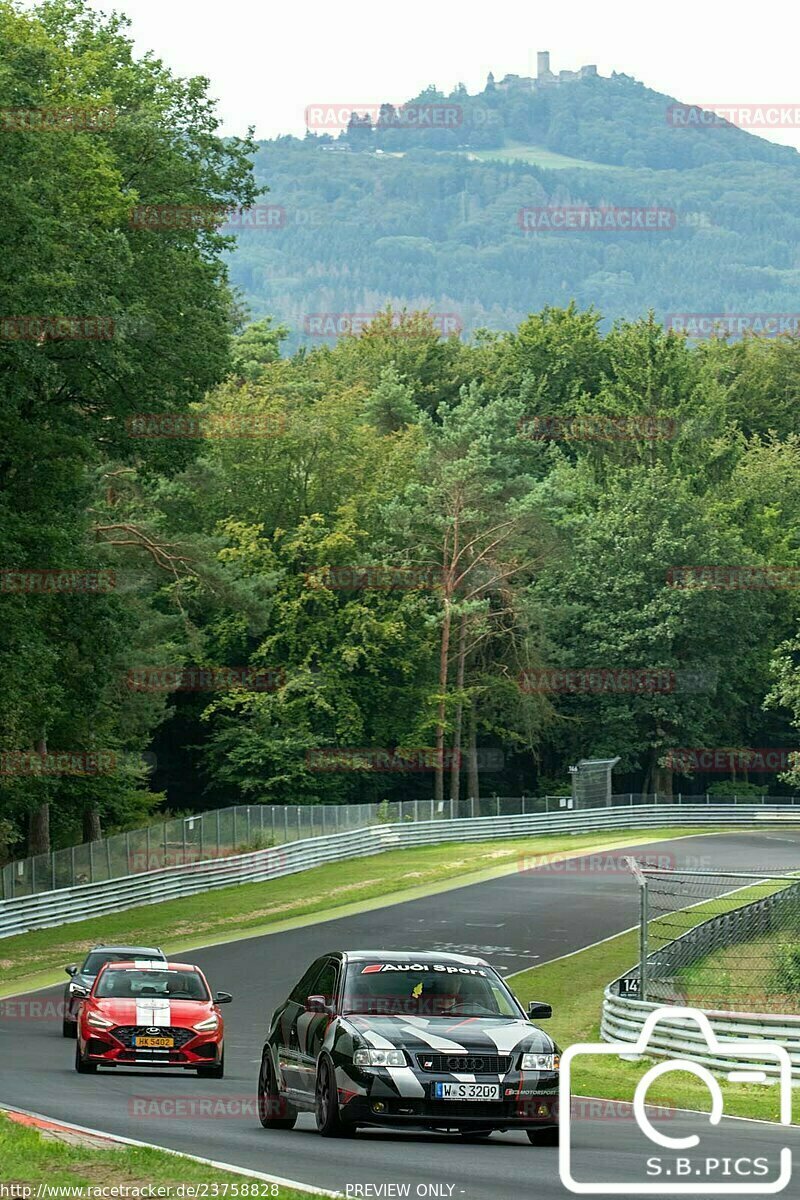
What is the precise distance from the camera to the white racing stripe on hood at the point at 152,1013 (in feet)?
67.5

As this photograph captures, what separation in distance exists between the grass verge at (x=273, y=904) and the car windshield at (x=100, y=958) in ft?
27.5

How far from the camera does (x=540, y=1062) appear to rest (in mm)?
13133

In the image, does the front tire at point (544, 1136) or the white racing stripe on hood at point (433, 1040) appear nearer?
the white racing stripe on hood at point (433, 1040)

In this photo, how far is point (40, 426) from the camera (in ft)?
126

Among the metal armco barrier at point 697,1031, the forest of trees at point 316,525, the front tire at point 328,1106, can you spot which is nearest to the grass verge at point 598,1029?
the metal armco barrier at point 697,1031

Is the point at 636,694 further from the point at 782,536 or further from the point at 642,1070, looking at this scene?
the point at 642,1070

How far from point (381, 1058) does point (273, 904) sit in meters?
37.7

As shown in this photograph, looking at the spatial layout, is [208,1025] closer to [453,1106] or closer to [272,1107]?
[272,1107]

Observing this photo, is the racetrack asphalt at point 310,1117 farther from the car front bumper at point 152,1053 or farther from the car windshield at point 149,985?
the car windshield at point 149,985

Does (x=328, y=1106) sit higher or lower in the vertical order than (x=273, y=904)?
higher

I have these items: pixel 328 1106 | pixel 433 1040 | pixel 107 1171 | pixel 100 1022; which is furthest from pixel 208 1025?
pixel 107 1171

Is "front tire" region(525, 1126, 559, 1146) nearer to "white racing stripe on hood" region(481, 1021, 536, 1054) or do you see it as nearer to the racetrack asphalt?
the racetrack asphalt

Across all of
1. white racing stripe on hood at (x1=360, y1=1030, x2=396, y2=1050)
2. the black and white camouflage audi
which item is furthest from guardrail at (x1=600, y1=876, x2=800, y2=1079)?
white racing stripe on hood at (x1=360, y1=1030, x2=396, y2=1050)

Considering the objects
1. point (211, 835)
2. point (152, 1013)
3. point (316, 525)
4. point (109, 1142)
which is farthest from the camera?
point (316, 525)
